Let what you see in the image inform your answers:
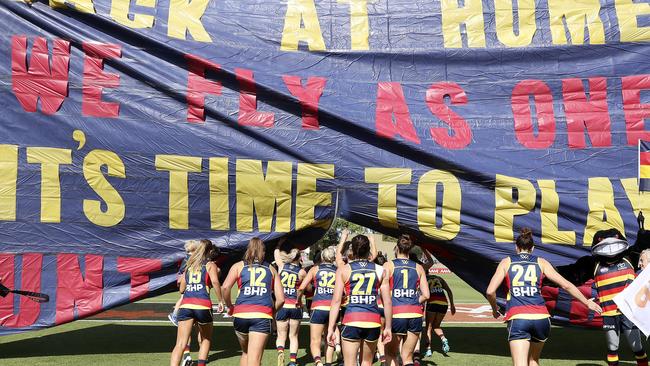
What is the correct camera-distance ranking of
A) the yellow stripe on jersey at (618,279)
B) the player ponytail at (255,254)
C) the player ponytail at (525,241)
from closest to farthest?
the player ponytail at (525,241) → the player ponytail at (255,254) → the yellow stripe on jersey at (618,279)

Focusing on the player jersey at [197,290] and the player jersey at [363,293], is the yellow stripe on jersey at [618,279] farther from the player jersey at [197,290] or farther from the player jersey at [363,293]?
the player jersey at [197,290]

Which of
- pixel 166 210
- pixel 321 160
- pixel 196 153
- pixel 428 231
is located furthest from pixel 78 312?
pixel 428 231

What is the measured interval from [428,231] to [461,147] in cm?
163

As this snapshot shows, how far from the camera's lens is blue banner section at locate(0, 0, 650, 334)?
36.4ft

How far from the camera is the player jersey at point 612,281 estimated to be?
9.37 metres

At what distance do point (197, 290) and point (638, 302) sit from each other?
5.53 metres

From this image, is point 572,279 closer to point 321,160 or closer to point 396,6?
point 321,160

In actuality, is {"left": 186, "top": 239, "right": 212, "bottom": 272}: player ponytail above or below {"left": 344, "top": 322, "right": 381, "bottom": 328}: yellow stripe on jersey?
above

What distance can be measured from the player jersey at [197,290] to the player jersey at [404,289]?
8.48 ft

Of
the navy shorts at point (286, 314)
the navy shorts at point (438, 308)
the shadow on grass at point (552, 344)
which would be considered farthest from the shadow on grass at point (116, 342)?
the shadow on grass at point (552, 344)

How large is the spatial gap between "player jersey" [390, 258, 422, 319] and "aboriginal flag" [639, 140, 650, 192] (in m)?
5.19

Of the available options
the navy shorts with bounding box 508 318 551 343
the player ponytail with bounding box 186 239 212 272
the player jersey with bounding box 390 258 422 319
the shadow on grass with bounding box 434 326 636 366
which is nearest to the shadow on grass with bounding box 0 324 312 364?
the player ponytail with bounding box 186 239 212 272

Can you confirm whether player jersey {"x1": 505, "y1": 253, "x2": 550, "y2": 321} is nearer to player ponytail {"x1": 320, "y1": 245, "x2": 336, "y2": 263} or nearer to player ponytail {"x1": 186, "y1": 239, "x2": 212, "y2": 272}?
player ponytail {"x1": 320, "y1": 245, "x2": 336, "y2": 263}

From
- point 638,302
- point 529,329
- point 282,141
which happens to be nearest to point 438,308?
point 282,141
